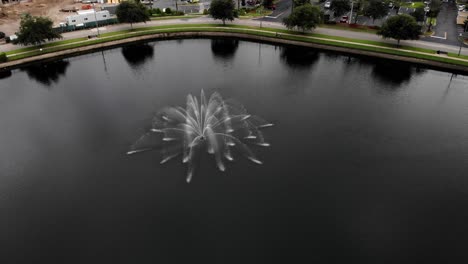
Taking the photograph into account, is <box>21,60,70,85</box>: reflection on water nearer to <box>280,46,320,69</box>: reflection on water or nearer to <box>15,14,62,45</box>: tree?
<box>15,14,62,45</box>: tree

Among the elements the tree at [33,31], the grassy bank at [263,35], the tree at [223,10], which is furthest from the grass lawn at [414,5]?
the tree at [33,31]

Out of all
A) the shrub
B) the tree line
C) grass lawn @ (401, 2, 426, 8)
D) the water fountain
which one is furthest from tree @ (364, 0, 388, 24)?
the shrub

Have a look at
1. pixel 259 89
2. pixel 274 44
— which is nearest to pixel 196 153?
pixel 259 89

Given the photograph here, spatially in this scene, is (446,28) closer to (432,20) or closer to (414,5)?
(432,20)

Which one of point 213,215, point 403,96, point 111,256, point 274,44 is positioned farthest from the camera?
point 274,44

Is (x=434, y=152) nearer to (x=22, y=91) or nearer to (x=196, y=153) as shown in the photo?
(x=196, y=153)

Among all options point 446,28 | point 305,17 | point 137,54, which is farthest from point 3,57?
point 446,28
